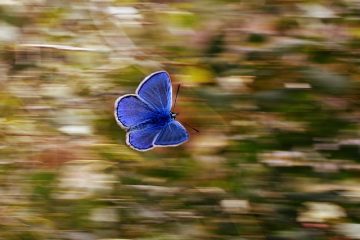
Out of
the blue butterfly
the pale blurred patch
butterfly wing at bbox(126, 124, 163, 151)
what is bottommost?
the pale blurred patch

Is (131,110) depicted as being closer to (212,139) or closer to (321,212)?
(212,139)

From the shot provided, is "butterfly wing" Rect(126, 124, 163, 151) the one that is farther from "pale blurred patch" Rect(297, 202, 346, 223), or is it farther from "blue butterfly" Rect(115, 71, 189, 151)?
"pale blurred patch" Rect(297, 202, 346, 223)

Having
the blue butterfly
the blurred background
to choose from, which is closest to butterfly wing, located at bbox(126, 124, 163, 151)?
the blue butterfly

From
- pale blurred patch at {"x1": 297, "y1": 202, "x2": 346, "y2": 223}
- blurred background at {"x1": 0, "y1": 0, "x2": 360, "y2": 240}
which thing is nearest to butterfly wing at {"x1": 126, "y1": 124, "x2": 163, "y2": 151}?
blurred background at {"x1": 0, "y1": 0, "x2": 360, "y2": 240}

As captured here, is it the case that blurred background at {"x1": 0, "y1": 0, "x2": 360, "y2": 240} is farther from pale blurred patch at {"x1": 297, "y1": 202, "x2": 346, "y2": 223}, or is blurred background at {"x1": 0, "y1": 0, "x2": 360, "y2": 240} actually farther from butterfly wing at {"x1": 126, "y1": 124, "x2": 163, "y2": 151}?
butterfly wing at {"x1": 126, "y1": 124, "x2": 163, "y2": 151}

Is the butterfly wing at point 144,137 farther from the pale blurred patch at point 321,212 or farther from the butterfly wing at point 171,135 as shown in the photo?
the pale blurred patch at point 321,212

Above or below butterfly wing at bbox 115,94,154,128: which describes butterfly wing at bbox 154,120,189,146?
below

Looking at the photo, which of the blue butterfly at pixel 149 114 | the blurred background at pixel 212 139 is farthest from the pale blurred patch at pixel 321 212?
the blue butterfly at pixel 149 114

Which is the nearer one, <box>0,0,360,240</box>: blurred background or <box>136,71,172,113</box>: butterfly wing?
<box>136,71,172,113</box>: butterfly wing
